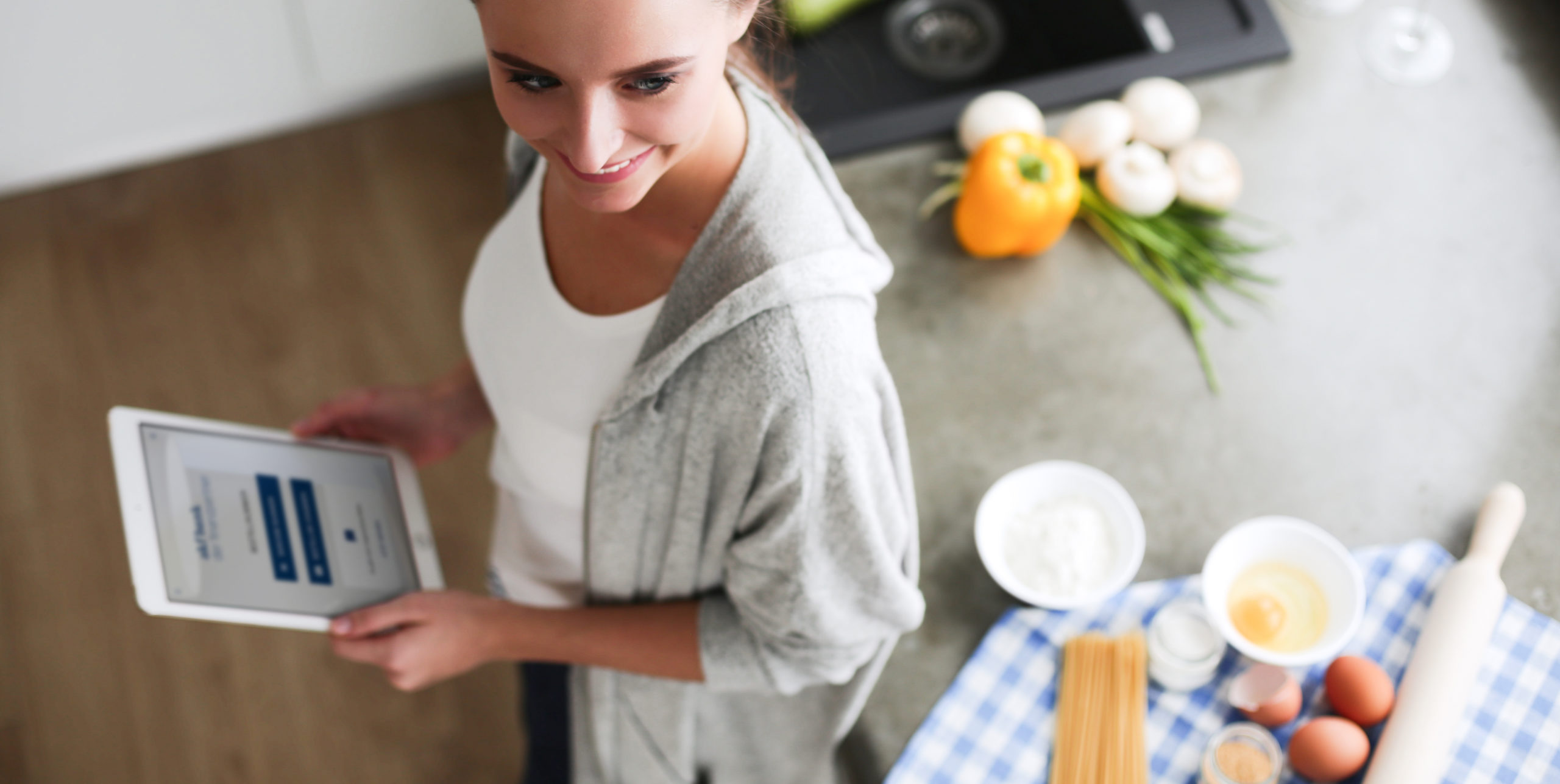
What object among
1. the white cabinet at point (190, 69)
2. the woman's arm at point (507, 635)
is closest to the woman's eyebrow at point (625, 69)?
the woman's arm at point (507, 635)

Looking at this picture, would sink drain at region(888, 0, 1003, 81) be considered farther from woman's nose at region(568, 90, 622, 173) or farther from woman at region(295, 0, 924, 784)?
woman's nose at region(568, 90, 622, 173)

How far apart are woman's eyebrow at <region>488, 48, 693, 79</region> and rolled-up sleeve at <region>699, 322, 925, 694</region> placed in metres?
0.21

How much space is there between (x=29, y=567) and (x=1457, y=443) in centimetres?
232

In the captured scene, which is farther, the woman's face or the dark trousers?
the dark trousers

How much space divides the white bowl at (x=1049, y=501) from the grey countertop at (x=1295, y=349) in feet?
0.12

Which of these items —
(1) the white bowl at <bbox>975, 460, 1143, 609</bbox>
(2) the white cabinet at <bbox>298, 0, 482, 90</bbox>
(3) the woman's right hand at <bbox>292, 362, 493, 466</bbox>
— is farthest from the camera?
(2) the white cabinet at <bbox>298, 0, 482, 90</bbox>

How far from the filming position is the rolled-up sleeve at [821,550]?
0.74 m

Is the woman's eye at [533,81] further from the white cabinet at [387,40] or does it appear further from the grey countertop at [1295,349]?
the white cabinet at [387,40]

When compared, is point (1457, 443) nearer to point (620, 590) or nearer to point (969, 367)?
point (969, 367)

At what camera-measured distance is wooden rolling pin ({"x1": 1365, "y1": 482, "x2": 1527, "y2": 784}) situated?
3.04 feet

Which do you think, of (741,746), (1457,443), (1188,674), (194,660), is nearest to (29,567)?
(194,660)

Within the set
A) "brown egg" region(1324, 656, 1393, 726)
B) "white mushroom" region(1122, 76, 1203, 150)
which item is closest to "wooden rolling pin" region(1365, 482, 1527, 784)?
"brown egg" region(1324, 656, 1393, 726)

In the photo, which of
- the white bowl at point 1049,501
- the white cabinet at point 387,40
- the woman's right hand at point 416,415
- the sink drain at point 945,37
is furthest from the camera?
the white cabinet at point 387,40

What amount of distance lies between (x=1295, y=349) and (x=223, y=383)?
1950 millimetres
